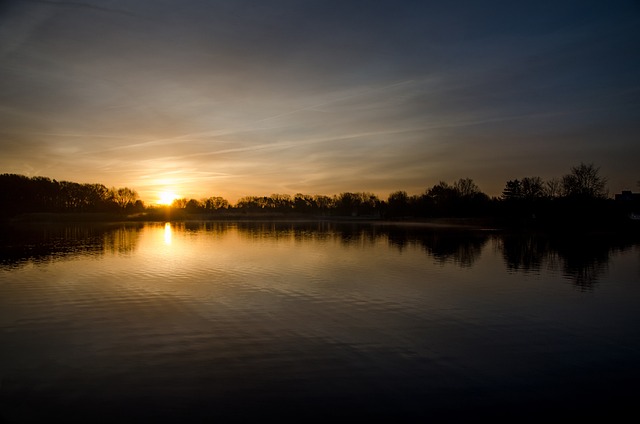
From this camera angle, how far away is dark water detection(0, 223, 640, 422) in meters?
10.4

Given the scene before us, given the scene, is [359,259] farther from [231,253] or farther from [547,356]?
[547,356]

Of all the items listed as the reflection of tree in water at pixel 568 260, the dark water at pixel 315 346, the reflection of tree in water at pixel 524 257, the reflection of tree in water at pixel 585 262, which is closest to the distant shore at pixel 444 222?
the reflection of tree in water at pixel 585 262

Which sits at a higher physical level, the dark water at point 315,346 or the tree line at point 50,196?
the tree line at point 50,196

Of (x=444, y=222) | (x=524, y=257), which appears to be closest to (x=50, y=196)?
(x=444, y=222)

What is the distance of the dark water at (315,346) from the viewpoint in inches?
411

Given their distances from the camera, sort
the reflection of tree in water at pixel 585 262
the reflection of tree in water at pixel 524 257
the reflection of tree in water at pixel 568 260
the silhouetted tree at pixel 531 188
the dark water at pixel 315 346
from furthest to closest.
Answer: the silhouetted tree at pixel 531 188 < the reflection of tree in water at pixel 524 257 < the reflection of tree in water at pixel 568 260 < the reflection of tree in water at pixel 585 262 < the dark water at pixel 315 346

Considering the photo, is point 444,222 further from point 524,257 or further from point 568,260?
point 568,260

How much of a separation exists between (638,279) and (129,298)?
35089 millimetres

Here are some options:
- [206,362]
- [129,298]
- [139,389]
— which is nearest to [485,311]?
[206,362]

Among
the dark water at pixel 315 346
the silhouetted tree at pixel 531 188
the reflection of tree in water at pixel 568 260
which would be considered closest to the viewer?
the dark water at pixel 315 346

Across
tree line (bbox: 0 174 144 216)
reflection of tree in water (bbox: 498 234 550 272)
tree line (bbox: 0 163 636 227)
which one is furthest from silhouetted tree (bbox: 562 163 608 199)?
tree line (bbox: 0 174 144 216)

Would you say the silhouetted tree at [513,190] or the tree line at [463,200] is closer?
the tree line at [463,200]

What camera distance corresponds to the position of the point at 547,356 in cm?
1415

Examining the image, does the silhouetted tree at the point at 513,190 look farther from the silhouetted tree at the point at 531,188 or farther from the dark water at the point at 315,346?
the dark water at the point at 315,346
